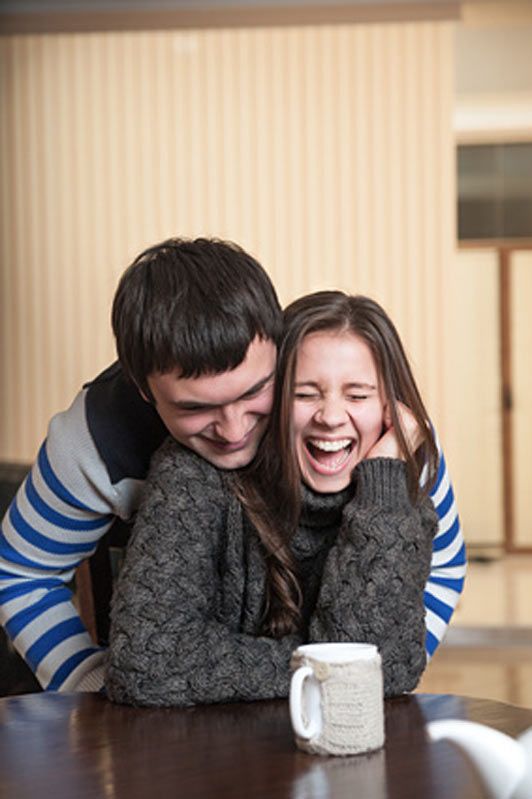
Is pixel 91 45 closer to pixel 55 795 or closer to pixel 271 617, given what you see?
pixel 271 617

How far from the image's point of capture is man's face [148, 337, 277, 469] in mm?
1258

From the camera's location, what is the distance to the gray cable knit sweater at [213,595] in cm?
120

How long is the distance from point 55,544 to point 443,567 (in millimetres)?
546

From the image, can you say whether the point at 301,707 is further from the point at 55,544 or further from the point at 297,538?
the point at 55,544

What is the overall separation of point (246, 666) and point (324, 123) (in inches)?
179

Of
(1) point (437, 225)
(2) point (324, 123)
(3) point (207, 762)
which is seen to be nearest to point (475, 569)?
(1) point (437, 225)

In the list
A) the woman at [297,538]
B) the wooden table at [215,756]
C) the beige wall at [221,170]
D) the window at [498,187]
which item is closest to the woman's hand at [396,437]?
the woman at [297,538]

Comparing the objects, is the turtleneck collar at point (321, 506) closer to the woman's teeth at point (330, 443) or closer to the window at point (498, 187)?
the woman's teeth at point (330, 443)

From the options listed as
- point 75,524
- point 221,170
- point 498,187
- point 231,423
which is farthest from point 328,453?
point 498,187

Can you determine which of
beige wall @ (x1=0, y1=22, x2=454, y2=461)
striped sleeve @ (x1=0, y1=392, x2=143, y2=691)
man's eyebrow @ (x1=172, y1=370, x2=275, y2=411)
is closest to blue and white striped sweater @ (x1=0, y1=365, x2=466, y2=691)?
striped sleeve @ (x1=0, y1=392, x2=143, y2=691)

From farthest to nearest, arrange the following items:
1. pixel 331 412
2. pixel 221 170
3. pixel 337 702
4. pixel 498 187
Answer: pixel 498 187, pixel 221 170, pixel 331 412, pixel 337 702

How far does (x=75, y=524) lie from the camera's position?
1.55m

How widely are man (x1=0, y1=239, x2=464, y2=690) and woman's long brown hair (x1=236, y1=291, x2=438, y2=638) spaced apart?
34 mm

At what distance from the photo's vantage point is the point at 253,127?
5.46m
